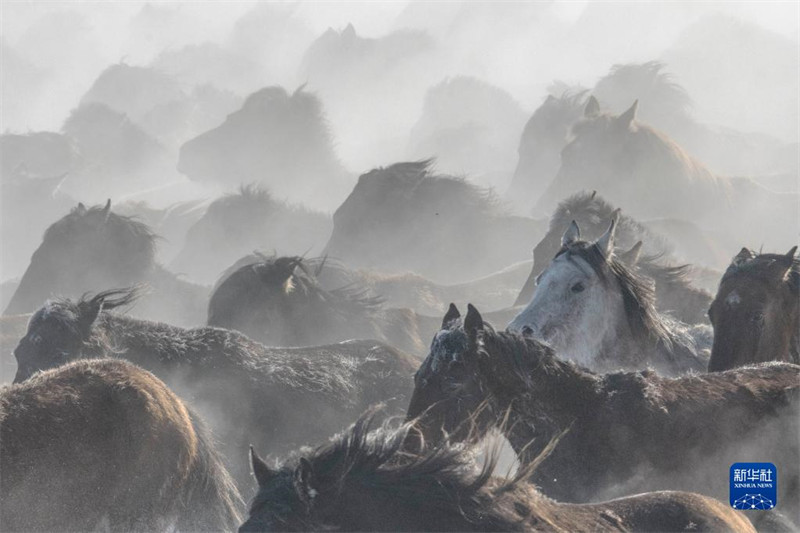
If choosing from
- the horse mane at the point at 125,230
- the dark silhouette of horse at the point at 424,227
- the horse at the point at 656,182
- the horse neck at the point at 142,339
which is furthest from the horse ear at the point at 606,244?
the horse at the point at 656,182

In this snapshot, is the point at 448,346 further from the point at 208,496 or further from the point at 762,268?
the point at 762,268

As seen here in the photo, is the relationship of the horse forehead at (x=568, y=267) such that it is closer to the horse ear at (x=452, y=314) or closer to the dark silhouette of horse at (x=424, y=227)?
the horse ear at (x=452, y=314)

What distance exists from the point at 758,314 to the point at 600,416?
1743 mm

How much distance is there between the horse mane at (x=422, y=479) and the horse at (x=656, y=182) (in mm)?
12000

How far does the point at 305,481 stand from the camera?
2834 mm

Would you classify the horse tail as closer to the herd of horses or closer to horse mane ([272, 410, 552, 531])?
the herd of horses

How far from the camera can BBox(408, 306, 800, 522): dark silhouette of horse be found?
12.6ft

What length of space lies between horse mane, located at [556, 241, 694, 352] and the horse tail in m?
1.86

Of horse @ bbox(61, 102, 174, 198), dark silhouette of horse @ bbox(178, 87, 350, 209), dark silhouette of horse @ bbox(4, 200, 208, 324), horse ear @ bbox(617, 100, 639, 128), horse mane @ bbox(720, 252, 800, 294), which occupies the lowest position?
horse mane @ bbox(720, 252, 800, 294)

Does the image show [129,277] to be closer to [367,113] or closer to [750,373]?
[750,373]

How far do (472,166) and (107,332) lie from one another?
86.4 feet

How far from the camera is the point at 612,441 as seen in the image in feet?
13.2

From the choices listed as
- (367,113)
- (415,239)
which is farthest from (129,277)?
(367,113)

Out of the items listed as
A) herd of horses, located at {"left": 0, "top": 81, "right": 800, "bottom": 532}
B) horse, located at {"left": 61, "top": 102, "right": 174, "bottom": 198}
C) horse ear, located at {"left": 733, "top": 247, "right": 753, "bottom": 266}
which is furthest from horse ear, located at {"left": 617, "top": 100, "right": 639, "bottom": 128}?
horse, located at {"left": 61, "top": 102, "right": 174, "bottom": 198}
